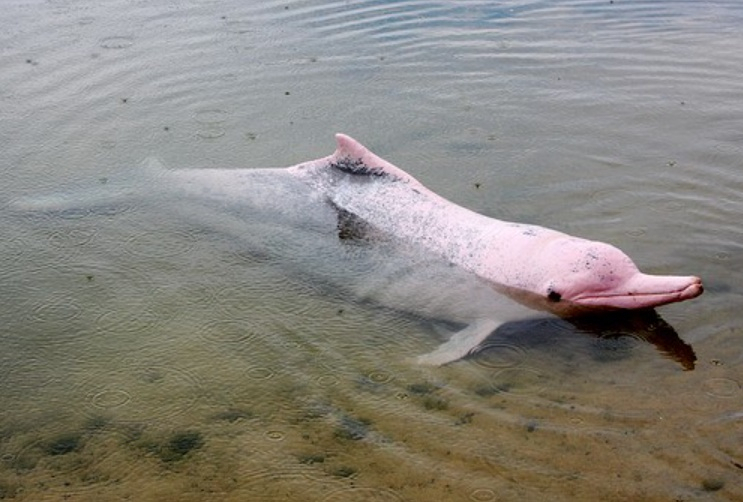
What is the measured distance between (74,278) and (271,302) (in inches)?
63.9

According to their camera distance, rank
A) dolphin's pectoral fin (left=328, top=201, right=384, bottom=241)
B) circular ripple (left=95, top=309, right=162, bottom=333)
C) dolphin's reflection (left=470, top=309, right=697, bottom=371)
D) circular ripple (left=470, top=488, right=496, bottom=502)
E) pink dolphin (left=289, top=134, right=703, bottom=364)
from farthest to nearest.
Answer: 1. dolphin's pectoral fin (left=328, top=201, right=384, bottom=241)
2. circular ripple (left=95, top=309, right=162, bottom=333)
3. pink dolphin (left=289, top=134, right=703, bottom=364)
4. dolphin's reflection (left=470, top=309, right=697, bottom=371)
5. circular ripple (left=470, top=488, right=496, bottom=502)

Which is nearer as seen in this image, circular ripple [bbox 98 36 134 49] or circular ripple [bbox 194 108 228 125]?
circular ripple [bbox 194 108 228 125]

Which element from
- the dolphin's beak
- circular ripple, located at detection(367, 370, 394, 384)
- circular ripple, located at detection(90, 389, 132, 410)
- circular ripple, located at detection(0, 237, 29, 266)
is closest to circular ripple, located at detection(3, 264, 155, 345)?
circular ripple, located at detection(0, 237, 29, 266)

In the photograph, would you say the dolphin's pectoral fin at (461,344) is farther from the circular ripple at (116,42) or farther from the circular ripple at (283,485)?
the circular ripple at (116,42)

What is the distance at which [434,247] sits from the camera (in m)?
6.96

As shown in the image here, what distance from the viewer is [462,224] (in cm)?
702

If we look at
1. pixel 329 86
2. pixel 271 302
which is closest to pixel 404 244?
pixel 271 302

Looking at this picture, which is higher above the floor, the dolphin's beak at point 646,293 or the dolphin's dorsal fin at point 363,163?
the dolphin's dorsal fin at point 363,163

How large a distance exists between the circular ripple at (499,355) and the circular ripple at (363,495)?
1.44 metres

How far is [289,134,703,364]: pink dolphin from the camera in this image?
6.04 metres

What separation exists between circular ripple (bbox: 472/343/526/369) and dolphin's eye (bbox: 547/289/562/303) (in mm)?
555

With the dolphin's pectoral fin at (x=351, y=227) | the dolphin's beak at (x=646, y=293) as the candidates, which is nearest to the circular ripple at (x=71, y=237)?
the dolphin's pectoral fin at (x=351, y=227)

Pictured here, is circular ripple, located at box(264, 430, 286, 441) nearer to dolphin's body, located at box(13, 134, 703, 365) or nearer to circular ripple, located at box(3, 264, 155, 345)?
dolphin's body, located at box(13, 134, 703, 365)

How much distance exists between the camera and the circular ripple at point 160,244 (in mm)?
7219
